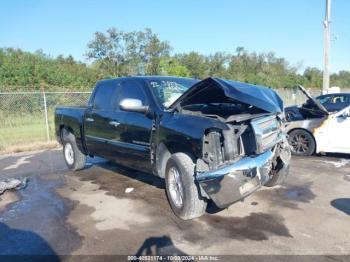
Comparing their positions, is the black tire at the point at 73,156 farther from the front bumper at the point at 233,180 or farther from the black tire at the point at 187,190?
the front bumper at the point at 233,180

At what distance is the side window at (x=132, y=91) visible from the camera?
555 cm

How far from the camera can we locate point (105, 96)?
22.0 feet

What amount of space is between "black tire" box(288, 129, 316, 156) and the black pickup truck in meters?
3.61

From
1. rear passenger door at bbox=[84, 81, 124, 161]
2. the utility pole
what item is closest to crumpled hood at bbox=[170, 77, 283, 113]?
rear passenger door at bbox=[84, 81, 124, 161]

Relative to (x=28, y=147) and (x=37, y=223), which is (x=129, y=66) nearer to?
(x=28, y=147)

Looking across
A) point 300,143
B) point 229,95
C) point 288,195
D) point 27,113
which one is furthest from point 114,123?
point 27,113

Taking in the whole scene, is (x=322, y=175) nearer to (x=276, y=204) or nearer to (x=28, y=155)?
(x=276, y=204)

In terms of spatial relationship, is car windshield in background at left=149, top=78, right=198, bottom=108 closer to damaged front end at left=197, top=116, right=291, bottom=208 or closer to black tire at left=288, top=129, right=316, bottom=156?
damaged front end at left=197, top=116, right=291, bottom=208

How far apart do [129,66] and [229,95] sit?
3274 cm

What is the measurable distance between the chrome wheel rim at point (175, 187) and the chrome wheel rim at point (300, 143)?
16.4 ft

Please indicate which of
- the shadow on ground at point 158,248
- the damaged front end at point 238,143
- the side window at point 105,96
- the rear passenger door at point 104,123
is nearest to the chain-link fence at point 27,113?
the rear passenger door at point 104,123

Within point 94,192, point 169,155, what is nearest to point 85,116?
point 94,192

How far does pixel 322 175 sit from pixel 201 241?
12.9 ft

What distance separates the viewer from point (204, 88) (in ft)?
15.7
